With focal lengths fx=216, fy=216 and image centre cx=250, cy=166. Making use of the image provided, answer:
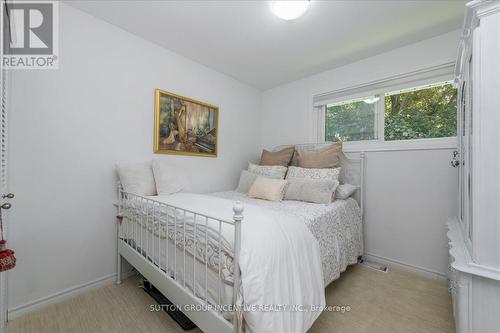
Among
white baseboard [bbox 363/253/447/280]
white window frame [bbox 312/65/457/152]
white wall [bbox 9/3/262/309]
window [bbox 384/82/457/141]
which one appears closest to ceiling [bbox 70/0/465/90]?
white wall [bbox 9/3/262/309]

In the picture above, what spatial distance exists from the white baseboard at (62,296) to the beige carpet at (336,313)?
1.7 inches

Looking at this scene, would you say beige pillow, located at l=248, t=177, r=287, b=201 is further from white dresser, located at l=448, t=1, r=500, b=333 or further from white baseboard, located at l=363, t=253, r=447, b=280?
white dresser, located at l=448, t=1, r=500, b=333

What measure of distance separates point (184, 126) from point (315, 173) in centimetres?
157

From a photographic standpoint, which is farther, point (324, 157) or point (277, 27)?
point (324, 157)

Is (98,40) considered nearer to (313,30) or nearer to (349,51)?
(313,30)

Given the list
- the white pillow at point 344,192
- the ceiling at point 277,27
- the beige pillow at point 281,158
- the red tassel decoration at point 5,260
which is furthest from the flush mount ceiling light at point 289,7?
Answer: the red tassel decoration at point 5,260

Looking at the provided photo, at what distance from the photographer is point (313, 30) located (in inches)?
78.0

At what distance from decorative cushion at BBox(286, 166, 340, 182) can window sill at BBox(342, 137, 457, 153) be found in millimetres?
484

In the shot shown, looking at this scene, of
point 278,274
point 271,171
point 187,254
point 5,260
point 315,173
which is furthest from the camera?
point 271,171

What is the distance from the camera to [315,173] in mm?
2395

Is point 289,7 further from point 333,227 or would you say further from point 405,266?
point 405,266

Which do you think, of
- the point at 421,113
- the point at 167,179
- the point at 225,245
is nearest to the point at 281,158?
the point at 167,179

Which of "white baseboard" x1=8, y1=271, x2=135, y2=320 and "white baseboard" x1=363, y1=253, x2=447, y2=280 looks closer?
"white baseboard" x1=8, y1=271, x2=135, y2=320

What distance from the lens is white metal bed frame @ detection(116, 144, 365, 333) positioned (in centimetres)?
94
